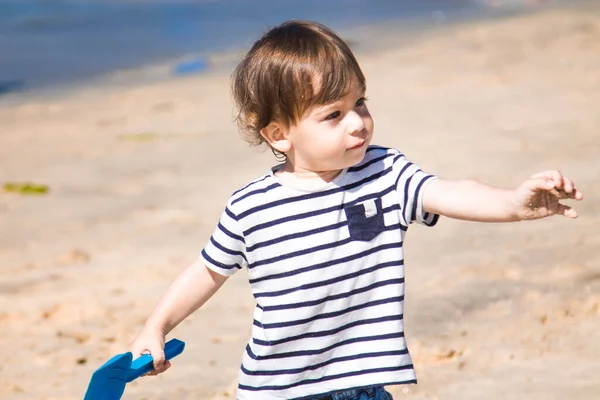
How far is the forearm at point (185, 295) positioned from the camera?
2494 millimetres

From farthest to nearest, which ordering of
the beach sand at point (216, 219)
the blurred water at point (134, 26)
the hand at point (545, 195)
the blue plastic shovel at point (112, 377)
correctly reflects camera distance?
the blurred water at point (134, 26) → the beach sand at point (216, 219) → the blue plastic shovel at point (112, 377) → the hand at point (545, 195)

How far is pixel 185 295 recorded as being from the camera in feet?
8.24

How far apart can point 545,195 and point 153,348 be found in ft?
3.31

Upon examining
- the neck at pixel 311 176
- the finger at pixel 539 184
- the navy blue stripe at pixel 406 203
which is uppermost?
the finger at pixel 539 184

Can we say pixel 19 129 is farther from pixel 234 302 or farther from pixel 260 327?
pixel 260 327

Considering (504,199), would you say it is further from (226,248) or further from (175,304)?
(175,304)

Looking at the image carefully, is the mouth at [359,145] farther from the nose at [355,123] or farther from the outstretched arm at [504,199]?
the outstretched arm at [504,199]

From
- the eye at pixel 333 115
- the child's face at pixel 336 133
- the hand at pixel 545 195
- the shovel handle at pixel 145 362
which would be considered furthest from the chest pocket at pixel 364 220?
the shovel handle at pixel 145 362

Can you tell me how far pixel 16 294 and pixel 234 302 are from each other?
1095mm

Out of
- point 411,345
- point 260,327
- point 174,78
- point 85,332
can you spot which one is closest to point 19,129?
point 174,78

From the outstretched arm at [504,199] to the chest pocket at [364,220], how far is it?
0.12m

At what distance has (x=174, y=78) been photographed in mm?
10398

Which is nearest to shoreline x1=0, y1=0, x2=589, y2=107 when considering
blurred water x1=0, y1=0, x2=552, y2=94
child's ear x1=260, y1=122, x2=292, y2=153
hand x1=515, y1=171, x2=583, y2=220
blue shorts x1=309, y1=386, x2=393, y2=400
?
blurred water x1=0, y1=0, x2=552, y2=94

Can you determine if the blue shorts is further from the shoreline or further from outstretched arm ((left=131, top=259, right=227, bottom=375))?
the shoreline
